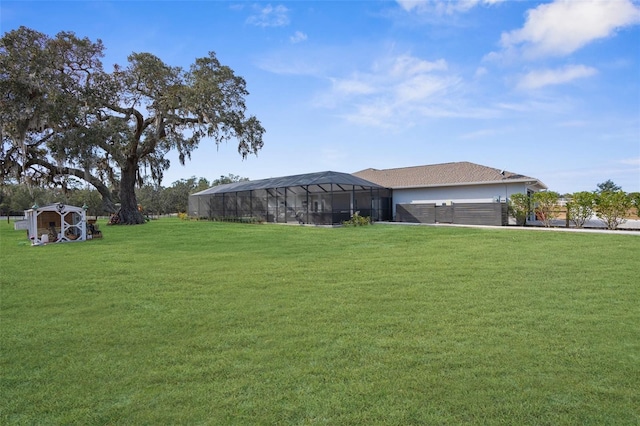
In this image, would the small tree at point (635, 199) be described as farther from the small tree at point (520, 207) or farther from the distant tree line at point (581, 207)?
the small tree at point (520, 207)

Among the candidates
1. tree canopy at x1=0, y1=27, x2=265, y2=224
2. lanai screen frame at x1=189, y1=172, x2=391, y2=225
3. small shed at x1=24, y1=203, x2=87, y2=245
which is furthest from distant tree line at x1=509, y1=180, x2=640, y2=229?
small shed at x1=24, y1=203, x2=87, y2=245

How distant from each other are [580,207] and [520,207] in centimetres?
259

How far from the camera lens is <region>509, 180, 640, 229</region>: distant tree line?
15.3 metres

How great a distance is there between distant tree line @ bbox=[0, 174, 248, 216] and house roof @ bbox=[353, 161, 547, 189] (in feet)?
75.3

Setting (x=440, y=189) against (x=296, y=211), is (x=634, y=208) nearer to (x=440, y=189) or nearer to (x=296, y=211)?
(x=440, y=189)

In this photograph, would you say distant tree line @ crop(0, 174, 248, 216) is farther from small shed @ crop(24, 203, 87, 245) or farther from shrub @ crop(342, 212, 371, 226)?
shrub @ crop(342, 212, 371, 226)

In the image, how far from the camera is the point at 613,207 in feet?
50.8

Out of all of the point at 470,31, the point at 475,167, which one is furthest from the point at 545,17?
the point at 475,167

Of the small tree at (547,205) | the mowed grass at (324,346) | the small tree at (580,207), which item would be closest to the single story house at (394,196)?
the small tree at (547,205)

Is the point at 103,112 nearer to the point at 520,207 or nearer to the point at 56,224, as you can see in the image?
the point at 56,224

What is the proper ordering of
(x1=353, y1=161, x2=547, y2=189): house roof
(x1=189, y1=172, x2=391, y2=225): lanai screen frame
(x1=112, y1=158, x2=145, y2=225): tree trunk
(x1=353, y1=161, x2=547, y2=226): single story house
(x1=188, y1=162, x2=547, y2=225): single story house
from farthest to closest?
1. (x1=112, y1=158, x2=145, y2=225): tree trunk
2. (x1=189, y1=172, x2=391, y2=225): lanai screen frame
3. (x1=353, y1=161, x2=547, y2=189): house roof
4. (x1=188, y1=162, x2=547, y2=225): single story house
5. (x1=353, y1=161, x2=547, y2=226): single story house

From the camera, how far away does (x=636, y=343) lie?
11.0ft

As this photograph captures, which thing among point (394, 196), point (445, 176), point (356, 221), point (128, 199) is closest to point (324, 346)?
A: point (356, 221)

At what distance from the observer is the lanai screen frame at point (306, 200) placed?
21359 millimetres
